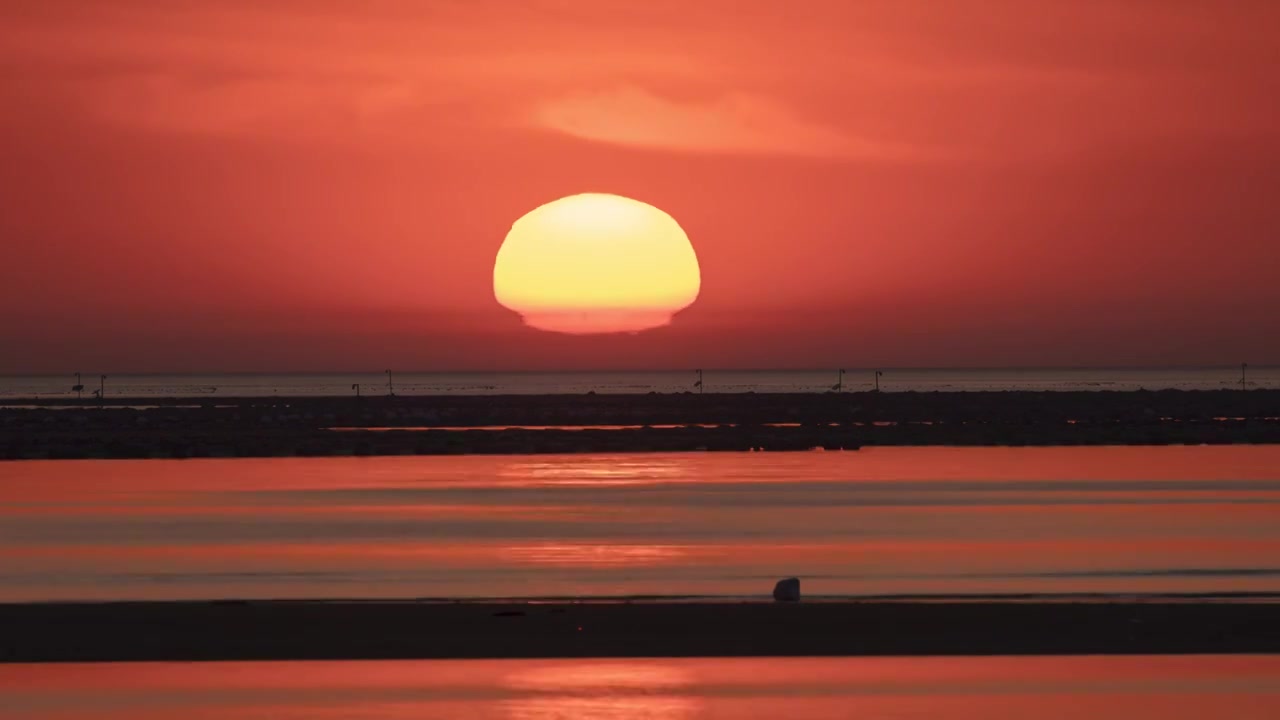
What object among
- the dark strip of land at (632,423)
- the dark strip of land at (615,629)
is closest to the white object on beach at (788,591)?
the dark strip of land at (615,629)

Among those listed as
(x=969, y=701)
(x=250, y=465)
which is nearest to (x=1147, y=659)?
(x=969, y=701)

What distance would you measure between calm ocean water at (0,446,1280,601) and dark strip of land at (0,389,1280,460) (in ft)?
36.5

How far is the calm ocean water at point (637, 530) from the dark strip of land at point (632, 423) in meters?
11.1

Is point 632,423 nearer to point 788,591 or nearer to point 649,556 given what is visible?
point 649,556

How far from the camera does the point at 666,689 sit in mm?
15102

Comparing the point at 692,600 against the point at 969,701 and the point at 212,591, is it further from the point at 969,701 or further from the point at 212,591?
the point at 212,591

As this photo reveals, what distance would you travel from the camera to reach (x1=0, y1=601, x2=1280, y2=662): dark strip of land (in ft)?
54.8

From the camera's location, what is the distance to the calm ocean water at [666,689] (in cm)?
1415

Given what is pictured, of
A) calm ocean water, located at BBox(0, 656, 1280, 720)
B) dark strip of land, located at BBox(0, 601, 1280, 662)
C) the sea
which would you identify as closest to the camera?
calm ocean water, located at BBox(0, 656, 1280, 720)

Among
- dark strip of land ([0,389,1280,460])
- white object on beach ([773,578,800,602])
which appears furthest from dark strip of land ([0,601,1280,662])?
dark strip of land ([0,389,1280,460])

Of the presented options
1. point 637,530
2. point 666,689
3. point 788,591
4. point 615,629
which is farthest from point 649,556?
point 666,689

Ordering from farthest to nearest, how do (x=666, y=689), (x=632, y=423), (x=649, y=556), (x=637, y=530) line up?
(x=632, y=423) → (x=637, y=530) → (x=649, y=556) → (x=666, y=689)

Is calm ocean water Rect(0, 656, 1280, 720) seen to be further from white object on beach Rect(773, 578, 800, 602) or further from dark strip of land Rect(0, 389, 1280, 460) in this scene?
dark strip of land Rect(0, 389, 1280, 460)

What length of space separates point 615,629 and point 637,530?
1232cm
